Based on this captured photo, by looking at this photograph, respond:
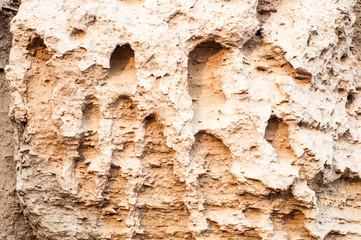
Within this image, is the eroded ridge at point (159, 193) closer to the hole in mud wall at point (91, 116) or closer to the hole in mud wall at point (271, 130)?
the hole in mud wall at point (91, 116)

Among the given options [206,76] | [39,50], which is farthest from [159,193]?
[39,50]

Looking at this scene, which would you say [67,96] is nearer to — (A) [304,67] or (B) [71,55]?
(B) [71,55]

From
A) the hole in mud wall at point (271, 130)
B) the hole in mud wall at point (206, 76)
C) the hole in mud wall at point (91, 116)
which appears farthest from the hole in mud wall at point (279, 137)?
the hole in mud wall at point (91, 116)

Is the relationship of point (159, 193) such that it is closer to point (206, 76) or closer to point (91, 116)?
point (91, 116)

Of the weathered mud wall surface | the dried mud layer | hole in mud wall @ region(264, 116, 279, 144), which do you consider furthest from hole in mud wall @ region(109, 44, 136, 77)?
the weathered mud wall surface

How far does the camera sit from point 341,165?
182cm

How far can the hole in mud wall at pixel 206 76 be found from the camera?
175cm

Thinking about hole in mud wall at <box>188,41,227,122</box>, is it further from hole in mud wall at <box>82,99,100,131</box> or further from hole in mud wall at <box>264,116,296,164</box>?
hole in mud wall at <box>82,99,100,131</box>

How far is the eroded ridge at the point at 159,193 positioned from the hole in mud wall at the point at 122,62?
24 centimetres

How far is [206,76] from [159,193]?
1.90 feet

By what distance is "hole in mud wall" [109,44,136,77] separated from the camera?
5.82ft

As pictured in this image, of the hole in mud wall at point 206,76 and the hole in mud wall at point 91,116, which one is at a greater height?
the hole in mud wall at point 206,76

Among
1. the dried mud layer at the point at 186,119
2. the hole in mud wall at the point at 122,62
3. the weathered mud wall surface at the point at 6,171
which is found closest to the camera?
the dried mud layer at the point at 186,119

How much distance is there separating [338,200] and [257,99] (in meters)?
0.66
